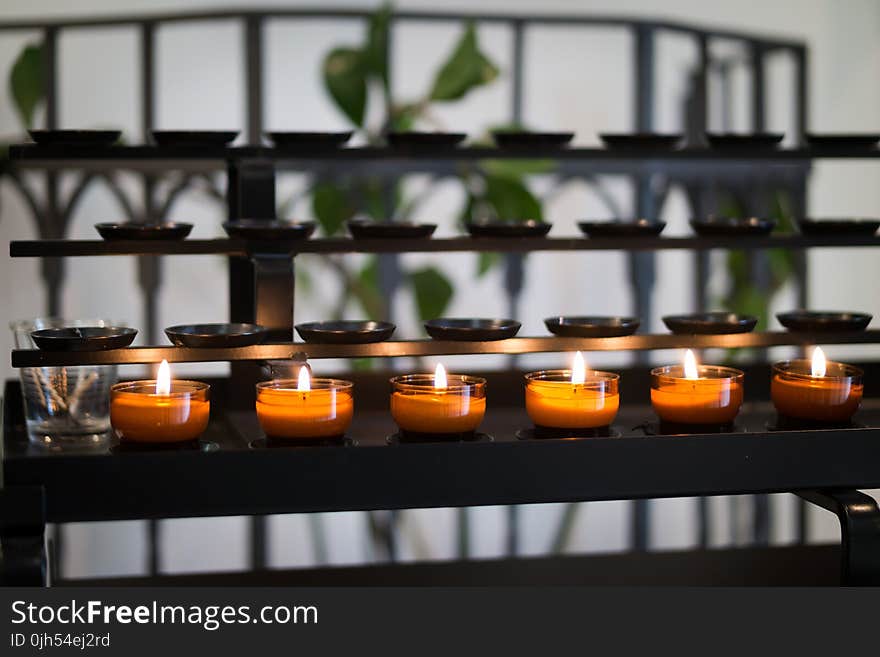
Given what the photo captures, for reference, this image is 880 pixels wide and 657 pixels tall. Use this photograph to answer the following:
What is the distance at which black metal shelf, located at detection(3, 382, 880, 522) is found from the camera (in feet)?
4.04

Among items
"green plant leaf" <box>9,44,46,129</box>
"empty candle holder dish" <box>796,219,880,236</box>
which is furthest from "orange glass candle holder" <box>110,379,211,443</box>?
"green plant leaf" <box>9,44,46,129</box>

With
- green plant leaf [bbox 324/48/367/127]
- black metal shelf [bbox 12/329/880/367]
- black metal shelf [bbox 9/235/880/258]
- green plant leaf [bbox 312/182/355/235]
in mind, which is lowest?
black metal shelf [bbox 12/329/880/367]

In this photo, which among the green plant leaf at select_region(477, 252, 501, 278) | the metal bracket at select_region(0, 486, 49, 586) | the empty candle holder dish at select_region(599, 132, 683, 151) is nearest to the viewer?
the metal bracket at select_region(0, 486, 49, 586)

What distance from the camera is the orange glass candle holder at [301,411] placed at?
130 cm

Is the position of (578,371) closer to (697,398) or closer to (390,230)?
(697,398)

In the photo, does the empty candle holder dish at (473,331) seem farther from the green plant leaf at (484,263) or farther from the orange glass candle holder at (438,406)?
the green plant leaf at (484,263)

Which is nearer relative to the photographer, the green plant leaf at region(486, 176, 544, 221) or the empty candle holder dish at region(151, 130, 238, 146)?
the empty candle holder dish at region(151, 130, 238, 146)

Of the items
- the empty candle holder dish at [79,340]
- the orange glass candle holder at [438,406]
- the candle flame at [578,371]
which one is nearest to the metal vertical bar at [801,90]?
the candle flame at [578,371]

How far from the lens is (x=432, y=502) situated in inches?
50.6

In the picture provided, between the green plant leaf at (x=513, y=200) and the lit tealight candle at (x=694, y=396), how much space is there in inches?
52.8

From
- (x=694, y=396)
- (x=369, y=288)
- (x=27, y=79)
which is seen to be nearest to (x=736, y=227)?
(x=694, y=396)

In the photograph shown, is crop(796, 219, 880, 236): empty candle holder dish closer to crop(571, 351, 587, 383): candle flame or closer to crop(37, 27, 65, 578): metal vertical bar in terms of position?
crop(571, 351, 587, 383): candle flame

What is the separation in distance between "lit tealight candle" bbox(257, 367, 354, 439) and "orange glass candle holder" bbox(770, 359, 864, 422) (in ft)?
1.71

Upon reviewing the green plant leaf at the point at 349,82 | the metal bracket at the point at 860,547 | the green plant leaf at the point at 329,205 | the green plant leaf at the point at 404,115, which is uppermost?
the green plant leaf at the point at 349,82
